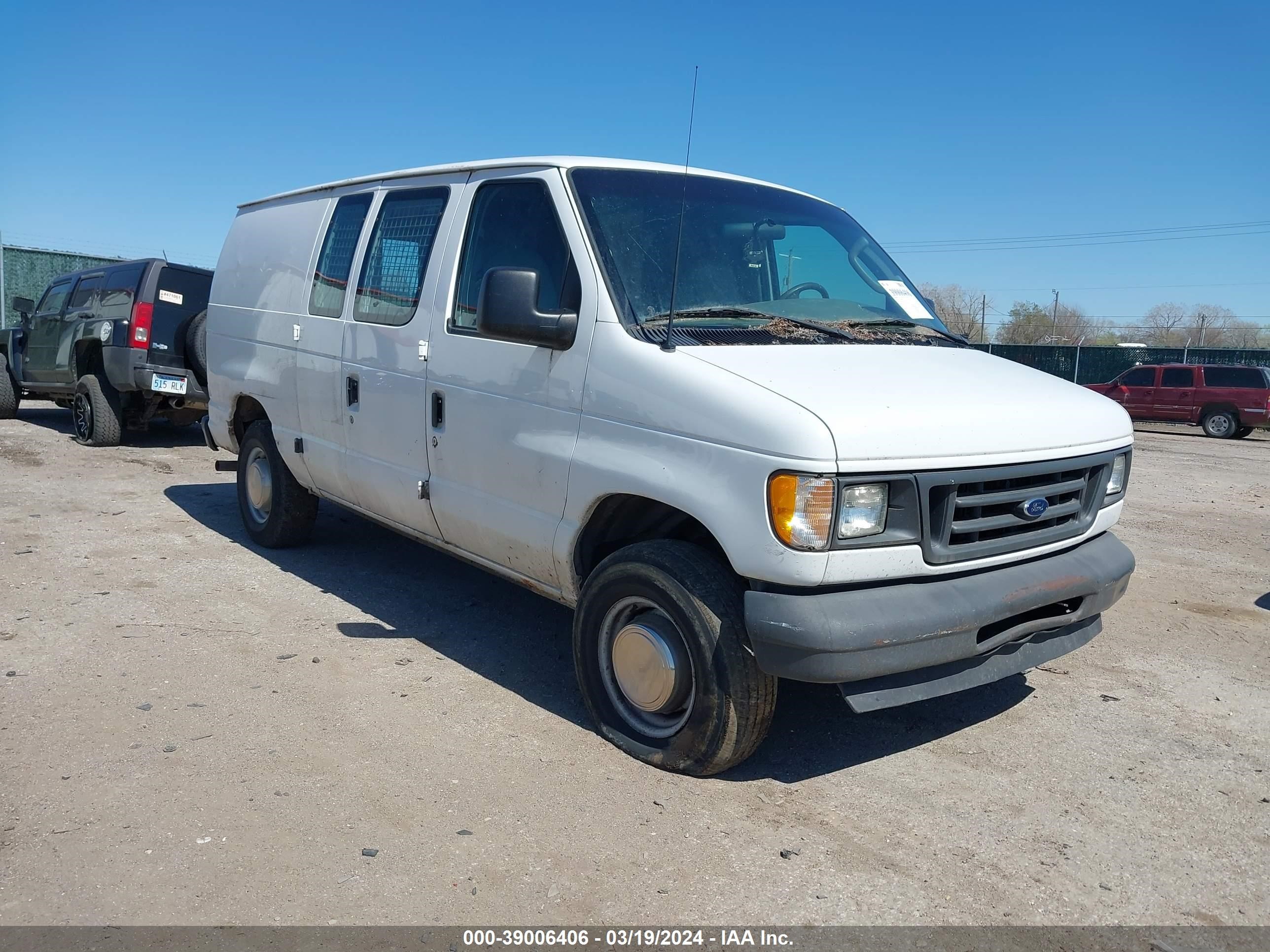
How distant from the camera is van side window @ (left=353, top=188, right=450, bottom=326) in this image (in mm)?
4762

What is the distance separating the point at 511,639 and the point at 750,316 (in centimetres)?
214

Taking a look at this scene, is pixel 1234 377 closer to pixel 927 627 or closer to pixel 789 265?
pixel 789 265

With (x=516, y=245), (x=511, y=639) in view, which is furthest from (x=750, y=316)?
(x=511, y=639)

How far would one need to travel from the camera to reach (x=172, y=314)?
419 inches

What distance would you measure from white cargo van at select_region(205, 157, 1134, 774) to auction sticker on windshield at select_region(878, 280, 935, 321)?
0.11 feet

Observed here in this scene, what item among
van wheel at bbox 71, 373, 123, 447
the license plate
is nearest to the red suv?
the license plate

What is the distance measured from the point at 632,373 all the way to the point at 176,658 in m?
2.65

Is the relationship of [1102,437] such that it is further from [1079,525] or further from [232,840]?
[232,840]

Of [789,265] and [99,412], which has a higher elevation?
[789,265]

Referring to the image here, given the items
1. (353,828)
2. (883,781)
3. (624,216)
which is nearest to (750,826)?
(883,781)

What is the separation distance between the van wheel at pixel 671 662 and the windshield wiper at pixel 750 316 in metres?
0.86

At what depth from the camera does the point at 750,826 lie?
3.29m

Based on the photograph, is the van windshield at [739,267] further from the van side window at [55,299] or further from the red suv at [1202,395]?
the red suv at [1202,395]

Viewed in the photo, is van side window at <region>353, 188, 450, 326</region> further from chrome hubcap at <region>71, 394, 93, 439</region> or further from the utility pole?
chrome hubcap at <region>71, 394, 93, 439</region>
